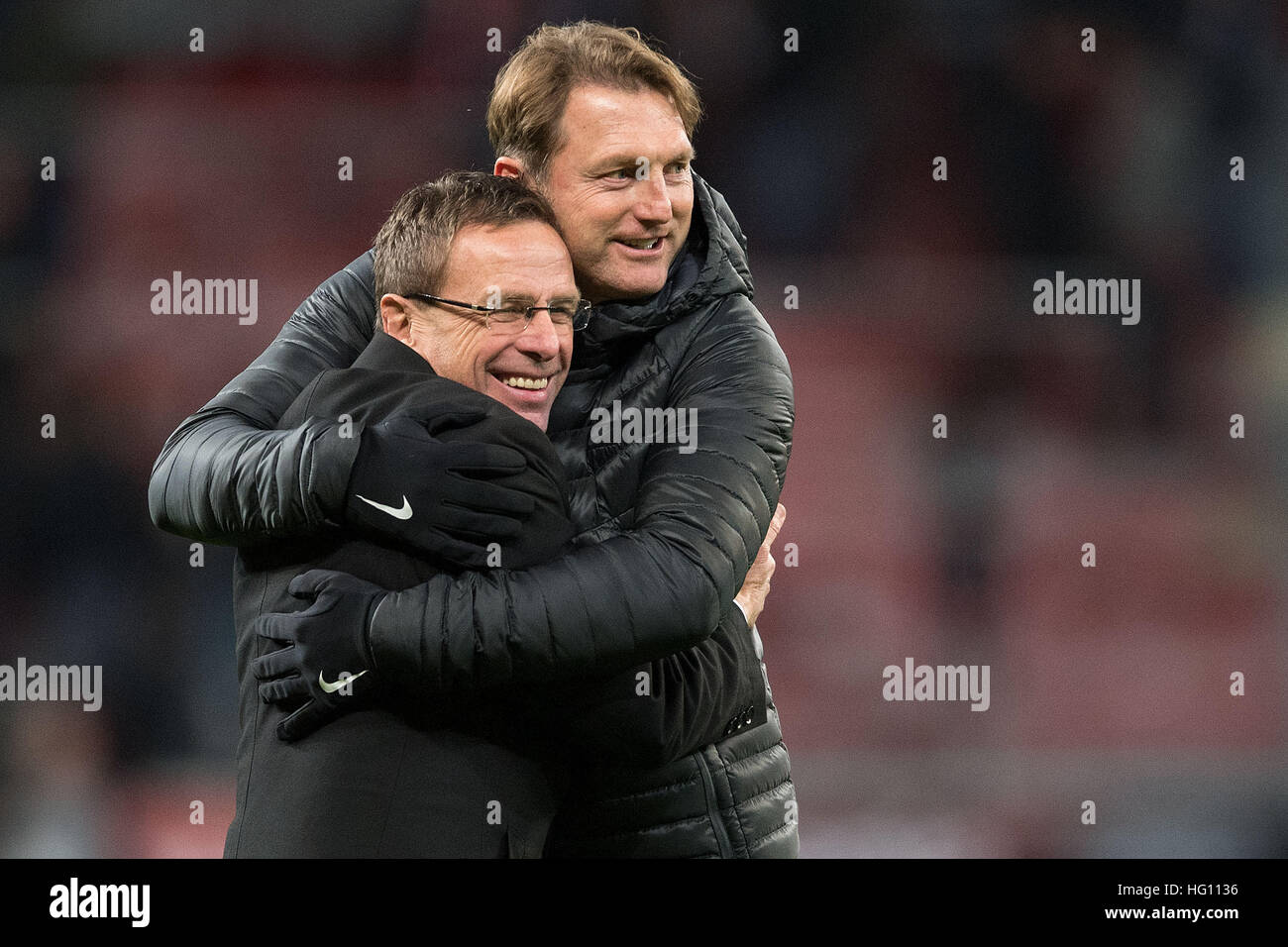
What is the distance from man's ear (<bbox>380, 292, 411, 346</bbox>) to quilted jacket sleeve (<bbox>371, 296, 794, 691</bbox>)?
305 mm

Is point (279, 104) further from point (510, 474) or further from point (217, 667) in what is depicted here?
point (510, 474)

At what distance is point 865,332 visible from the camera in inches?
148

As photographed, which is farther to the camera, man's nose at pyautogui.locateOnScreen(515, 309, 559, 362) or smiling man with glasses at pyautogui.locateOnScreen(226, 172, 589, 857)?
man's nose at pyautogui.locateOnScreen(515, 309, 559, 362)

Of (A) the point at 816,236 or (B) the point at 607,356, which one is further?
(A) the point at 816,236

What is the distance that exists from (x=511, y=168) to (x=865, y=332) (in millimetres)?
2143

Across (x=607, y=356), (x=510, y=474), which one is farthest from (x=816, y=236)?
(x=510, y=474)

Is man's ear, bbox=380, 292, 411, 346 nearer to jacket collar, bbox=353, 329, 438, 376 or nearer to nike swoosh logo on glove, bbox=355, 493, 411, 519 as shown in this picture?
jacket collar, bbox=353, 329, 438, 376

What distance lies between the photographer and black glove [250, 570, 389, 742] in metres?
1.25

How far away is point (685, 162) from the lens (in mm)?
1733

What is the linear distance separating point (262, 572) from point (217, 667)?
7.45 feet
